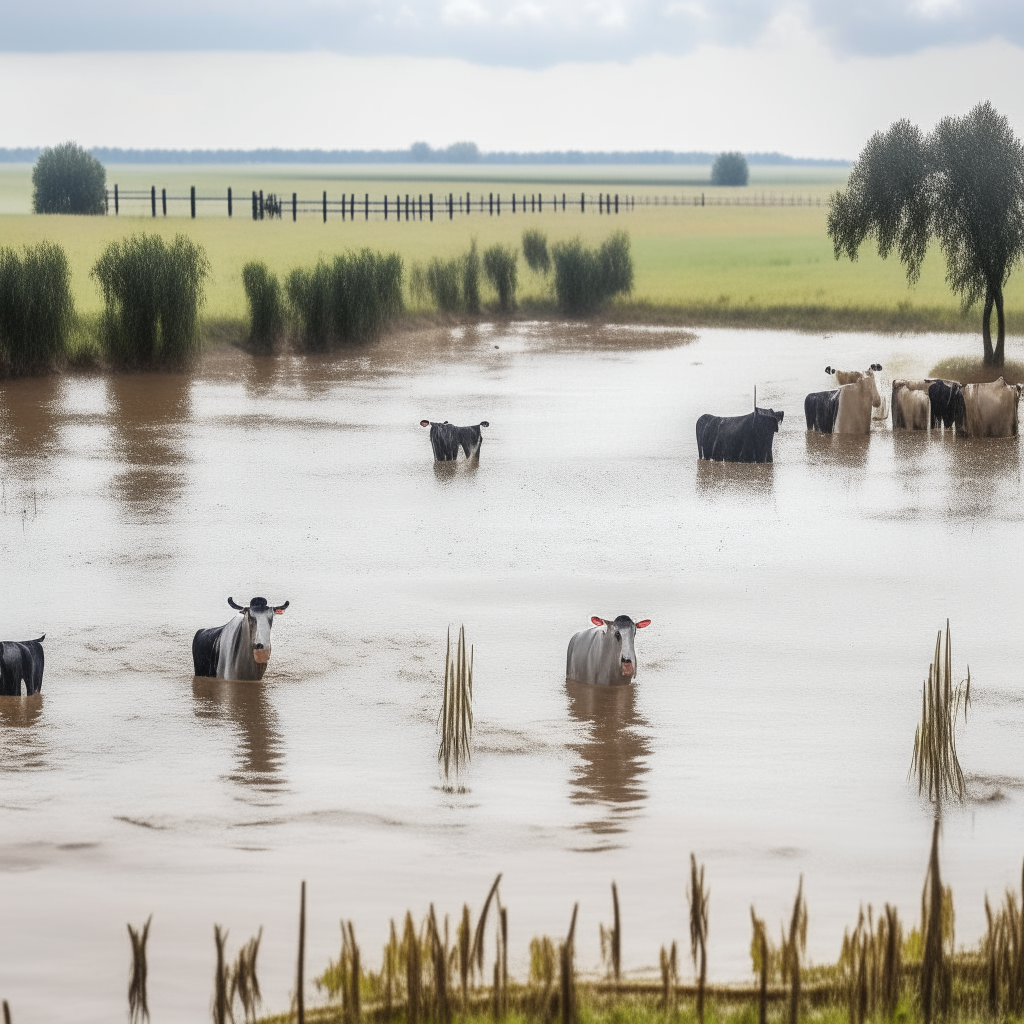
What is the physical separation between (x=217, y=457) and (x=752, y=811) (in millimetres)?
11694

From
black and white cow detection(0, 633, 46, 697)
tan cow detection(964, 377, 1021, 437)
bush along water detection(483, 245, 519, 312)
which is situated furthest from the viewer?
bush along water detection(483, 245, 519, 312)

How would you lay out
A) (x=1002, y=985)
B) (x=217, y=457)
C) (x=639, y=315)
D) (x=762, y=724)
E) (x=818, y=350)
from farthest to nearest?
(x=639, y=315) < (x=818, y=350) < (x=217, y=457) < (x=762, y=724) < (x=1002, y=985)

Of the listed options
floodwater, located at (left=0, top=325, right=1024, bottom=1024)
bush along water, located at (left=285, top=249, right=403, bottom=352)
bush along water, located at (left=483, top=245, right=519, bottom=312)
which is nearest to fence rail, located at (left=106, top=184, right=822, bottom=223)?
bush along water, located at (left=483, top=245, right=519, bottom=312)

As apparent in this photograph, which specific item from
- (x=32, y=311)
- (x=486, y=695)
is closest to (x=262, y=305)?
(x=32, y=311)

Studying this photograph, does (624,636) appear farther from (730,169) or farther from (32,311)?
(730,169)

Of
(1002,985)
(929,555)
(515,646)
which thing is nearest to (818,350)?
(929,555)

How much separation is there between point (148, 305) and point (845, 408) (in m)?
11.3

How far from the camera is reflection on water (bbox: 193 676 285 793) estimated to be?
8188mm

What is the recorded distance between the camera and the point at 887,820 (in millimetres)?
7633

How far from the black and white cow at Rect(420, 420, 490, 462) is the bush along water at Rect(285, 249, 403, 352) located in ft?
37.9

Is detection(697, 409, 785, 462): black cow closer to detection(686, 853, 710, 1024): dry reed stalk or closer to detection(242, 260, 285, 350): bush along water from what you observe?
detection(686, 853, 710, 1024): dry reed stalk

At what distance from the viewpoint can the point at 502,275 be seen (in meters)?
36.3

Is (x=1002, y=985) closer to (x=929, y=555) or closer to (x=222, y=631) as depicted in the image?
(x=222, y=631)

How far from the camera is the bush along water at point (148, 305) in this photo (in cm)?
2597
